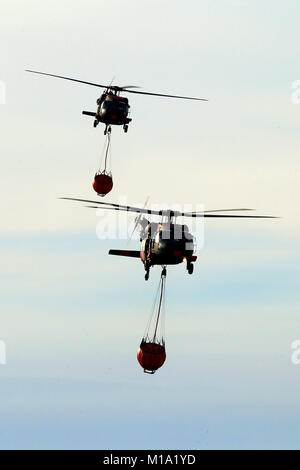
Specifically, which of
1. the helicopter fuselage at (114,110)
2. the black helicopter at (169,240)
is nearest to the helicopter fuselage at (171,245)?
the black helicopter at (169,240)

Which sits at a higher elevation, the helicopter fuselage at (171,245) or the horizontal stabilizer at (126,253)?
the horizontal stabilizer at (126,253)

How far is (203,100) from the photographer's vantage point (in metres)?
76.9

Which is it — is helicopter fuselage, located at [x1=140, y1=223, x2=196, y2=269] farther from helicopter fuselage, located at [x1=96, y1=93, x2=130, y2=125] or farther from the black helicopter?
helicopter fuselage, located at [x1=96, y1=93, x2=130, y2=125]

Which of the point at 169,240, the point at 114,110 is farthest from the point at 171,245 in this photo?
the point at 114,110

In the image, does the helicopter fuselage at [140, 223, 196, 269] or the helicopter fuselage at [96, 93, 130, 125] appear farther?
the helicopter fuselage at [96, 93, 130, 125]

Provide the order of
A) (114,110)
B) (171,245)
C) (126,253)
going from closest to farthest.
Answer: (171,245) < (126,253) < (114,110)

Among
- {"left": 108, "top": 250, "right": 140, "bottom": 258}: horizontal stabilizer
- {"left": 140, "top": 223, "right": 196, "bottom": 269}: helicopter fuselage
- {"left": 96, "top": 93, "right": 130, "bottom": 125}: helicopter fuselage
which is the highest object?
{"left": 96, "top": 93, "right": 130, "bottom": 125}: helicopter fuselage

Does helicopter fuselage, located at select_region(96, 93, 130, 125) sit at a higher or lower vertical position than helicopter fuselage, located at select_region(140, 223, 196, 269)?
higher

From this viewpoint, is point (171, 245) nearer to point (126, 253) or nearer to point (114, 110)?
point (126, 253)

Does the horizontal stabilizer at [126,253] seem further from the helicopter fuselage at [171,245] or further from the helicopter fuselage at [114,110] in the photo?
the helicopter fuselage at [114,110]

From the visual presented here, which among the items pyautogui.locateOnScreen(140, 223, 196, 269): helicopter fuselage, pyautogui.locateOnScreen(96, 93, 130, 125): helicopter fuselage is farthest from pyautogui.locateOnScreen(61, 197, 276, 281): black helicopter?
pyautogui.locateOnScreen(96, 93, 130, 125): helicopter fuselage

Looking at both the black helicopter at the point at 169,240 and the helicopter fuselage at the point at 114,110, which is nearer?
the black helicopter at the point at 169,240

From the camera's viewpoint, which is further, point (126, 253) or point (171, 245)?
point (126, 253)

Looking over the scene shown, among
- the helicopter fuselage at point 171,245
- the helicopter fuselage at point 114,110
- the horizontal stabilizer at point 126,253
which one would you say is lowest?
the helicopter fuselage at point 171,245
